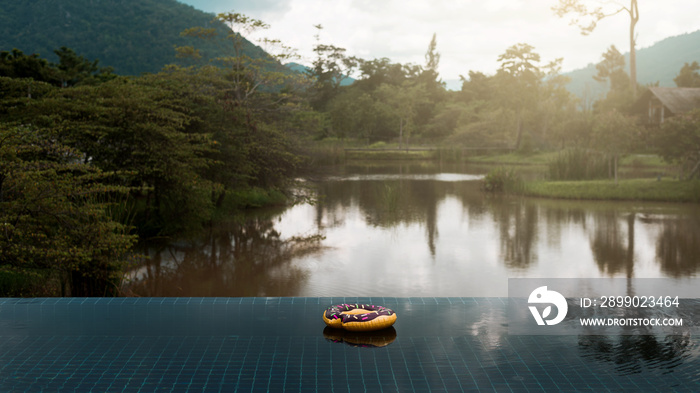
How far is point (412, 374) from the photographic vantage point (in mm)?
3479

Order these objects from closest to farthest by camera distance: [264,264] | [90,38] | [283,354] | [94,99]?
[283,354]
[264,264]
[94,99]
[90,38]

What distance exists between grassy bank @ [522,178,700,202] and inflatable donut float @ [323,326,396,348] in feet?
37.2

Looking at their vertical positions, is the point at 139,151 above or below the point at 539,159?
above

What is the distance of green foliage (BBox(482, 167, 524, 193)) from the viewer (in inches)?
614

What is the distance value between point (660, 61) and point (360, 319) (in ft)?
348

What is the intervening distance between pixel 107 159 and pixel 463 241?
536 centimetres

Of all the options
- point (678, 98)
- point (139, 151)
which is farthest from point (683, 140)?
point (678, 98)

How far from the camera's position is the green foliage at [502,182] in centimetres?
1559

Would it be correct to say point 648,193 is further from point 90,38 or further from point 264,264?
point 90,38

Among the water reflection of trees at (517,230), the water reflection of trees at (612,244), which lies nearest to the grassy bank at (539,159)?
the water reflection of trees at (517,230)

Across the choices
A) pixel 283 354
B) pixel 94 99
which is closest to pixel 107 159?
pixel 94 99

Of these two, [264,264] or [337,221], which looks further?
[337,221]

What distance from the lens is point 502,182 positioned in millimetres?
16000

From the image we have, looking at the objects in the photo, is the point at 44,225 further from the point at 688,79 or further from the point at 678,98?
the point at 688,79
